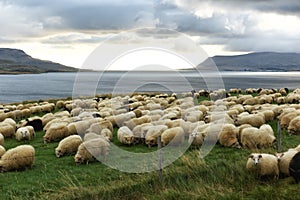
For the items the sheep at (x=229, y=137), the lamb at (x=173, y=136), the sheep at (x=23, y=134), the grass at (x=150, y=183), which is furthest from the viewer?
the sheep at (x=23, y=134)

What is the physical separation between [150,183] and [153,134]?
218 inches

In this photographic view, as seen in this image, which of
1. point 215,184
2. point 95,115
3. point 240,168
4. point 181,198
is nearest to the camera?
point 181,198

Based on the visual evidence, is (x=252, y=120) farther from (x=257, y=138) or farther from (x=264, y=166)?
(x=264, y=166)

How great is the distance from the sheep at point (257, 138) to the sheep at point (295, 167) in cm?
427

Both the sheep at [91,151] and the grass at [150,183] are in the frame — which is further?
the sheep at [91,151]

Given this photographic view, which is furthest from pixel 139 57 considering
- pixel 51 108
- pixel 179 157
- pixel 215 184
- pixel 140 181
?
pixel 51 108

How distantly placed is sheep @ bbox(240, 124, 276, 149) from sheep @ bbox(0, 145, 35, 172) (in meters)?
8.44

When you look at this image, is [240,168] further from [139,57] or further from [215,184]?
[139,57]

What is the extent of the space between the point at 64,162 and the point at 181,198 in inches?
244

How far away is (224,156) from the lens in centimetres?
1311

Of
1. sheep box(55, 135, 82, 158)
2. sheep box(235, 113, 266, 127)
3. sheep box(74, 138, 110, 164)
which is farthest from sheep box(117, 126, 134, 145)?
sheep box(235, 113, 266, 127)

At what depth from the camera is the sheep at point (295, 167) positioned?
9304 mm

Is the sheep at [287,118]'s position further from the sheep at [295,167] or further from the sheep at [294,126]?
the sheep at [295,167]

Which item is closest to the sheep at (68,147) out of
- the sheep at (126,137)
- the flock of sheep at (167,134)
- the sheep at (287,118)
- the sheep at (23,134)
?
the flock of sheep at (167,134)
